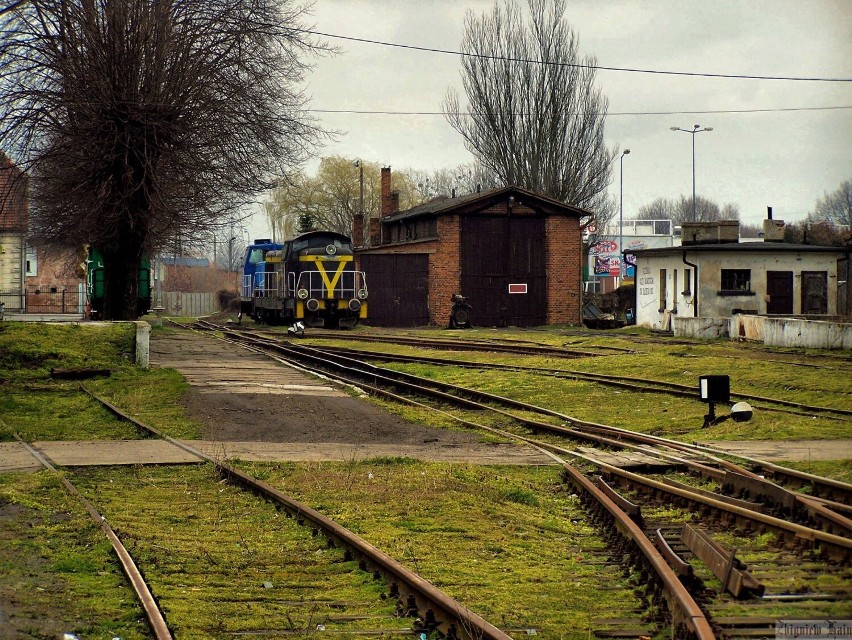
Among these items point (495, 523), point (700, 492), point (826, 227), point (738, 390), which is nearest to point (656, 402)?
point (738, 390)

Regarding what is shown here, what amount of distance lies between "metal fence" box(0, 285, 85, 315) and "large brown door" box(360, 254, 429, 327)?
19372 millimetres

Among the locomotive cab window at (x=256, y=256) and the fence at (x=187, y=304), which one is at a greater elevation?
the locomotive cab window at (x=256, y=256)

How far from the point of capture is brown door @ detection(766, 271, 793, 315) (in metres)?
37.7

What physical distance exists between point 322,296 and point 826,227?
3127cm

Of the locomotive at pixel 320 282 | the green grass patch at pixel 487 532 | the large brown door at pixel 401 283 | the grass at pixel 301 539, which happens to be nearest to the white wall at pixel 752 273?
the large brown door at pixel 401 283

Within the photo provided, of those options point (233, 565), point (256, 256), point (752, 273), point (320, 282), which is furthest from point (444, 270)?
point (233, 565)

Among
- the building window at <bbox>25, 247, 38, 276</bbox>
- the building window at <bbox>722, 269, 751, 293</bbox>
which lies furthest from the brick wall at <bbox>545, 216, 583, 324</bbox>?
the building window at <bbox>25, 247, 38, 276</bbox>

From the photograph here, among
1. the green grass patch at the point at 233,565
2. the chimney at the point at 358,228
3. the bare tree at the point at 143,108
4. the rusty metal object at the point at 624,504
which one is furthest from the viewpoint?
the chimney at the point at 358,228

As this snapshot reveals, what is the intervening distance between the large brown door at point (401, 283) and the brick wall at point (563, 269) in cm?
573

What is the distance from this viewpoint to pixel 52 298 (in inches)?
2899

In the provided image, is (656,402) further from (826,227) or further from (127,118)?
(826,227)

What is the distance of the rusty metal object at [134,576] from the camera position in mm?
5516

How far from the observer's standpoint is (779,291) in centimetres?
3778

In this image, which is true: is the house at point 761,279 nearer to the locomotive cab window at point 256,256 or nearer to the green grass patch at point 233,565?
the locomotive cab window at point 256,256
